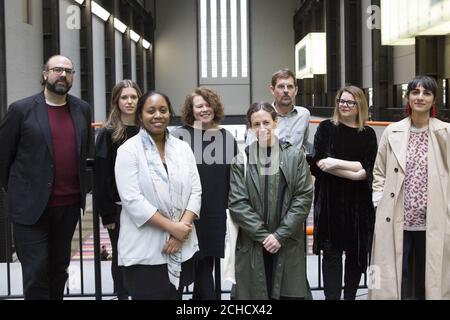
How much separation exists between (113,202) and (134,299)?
3.30ft

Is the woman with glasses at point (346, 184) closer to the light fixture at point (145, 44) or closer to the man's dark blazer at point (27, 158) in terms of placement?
the man's dark blazer at point (27, 158)

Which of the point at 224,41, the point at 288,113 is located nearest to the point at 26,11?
the point at 288,113

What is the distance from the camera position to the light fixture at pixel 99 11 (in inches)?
881

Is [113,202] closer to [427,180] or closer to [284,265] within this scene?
[284,265]

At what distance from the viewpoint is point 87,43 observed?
1988 cm

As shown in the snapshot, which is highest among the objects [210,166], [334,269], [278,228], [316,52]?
[316,52]

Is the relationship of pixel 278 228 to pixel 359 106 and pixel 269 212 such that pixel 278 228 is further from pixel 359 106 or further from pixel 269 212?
pixel 359 106

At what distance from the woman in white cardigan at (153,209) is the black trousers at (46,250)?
1.96 feet

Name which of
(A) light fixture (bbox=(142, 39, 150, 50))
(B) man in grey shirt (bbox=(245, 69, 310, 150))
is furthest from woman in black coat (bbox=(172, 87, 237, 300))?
(A) light fixture (bbox=(142, 39, 150, 50))

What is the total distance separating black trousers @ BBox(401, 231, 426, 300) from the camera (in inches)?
142

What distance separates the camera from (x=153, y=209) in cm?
309

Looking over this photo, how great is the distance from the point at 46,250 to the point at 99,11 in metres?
21.2

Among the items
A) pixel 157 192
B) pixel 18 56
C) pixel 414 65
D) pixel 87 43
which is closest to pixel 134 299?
pixel 157 192

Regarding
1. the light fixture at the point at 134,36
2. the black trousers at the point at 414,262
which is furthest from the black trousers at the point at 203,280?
the light fixture at the point at 134,36
